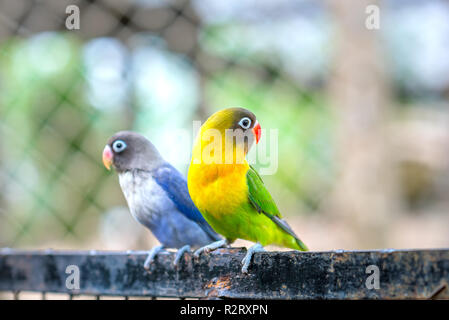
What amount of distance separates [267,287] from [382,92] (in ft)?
3.73

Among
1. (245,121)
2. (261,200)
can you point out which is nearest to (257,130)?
(245,121)

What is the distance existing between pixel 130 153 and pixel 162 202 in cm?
12

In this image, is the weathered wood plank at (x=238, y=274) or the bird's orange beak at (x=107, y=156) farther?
the bird's orange beak at (x=107, y=156)

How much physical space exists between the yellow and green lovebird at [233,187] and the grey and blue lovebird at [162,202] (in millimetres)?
125

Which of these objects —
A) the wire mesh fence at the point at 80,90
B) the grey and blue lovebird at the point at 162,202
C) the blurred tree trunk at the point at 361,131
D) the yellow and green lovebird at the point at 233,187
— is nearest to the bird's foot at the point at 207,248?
the yellow and green lovebird at the point at 233,187

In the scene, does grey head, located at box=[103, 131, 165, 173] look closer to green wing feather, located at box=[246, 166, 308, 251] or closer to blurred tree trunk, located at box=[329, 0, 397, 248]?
green wing feather, located at box=[246, 166, 308, 251]

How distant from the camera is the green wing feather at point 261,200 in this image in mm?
756

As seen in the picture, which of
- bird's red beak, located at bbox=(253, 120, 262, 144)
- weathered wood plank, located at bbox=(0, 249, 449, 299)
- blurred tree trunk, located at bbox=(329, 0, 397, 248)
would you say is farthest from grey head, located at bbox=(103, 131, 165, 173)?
blurred tree trunk, located at bbox=(329, 0, 397, 248)

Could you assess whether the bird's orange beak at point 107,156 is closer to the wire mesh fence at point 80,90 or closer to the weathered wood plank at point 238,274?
the weathered wood plank at point 238,274

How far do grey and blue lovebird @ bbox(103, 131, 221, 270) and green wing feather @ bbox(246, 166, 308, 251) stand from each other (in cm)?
17

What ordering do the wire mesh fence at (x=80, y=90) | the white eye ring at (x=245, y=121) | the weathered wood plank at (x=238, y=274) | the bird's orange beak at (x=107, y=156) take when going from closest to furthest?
the weathered wood plank at (x=238, y=274)
the white eye ring at (x=245, y=121)
the bird's orange beak at (x=107, y=156)
the wire mesh fence at (x=80, y=90)

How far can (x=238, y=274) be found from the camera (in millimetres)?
640

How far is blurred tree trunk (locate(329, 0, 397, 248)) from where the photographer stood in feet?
5.04

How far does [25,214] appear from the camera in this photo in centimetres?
166
